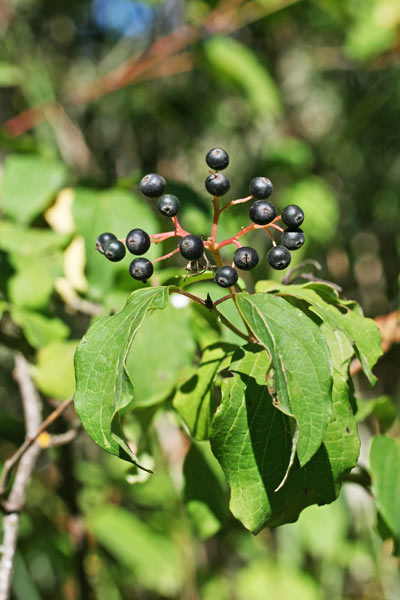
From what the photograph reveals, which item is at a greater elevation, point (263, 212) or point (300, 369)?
point (263, 212)

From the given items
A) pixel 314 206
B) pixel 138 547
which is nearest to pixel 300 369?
pixel 138 547

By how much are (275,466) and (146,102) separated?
2.57 metres

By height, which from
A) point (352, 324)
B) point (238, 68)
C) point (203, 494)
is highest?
point (238, 68)

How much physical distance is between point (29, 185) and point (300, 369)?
101 cm

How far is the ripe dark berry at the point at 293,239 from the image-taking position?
0.75 meters

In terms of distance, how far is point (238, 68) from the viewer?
2.18m

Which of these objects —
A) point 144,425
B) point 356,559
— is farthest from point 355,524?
point 144,425

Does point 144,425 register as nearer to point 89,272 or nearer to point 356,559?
point 89,272

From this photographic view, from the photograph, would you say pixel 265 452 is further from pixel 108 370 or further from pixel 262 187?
pixel 262 187

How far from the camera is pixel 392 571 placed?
2607 millimetres

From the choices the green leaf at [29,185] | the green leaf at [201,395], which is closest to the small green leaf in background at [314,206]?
the green leaf at [29,185]

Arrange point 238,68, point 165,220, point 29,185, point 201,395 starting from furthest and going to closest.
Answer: point 238,68 → point 165,220 → point 29,185 → point 201,395

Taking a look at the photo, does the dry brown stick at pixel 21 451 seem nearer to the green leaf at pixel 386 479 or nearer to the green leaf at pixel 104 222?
the green leaf at pixel 104 222

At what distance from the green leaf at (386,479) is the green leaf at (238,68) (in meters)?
1.61
